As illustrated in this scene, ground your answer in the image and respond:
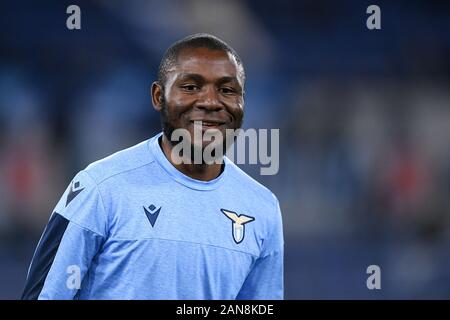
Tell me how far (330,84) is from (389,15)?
0.88 m

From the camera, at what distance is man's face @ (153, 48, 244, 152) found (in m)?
2.35

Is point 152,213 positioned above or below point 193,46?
below

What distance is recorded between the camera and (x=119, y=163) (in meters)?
2.40

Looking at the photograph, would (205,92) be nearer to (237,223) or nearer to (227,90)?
(227,90)

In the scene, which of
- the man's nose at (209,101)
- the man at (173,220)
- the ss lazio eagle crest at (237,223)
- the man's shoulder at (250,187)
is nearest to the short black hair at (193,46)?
the man at (173,220)

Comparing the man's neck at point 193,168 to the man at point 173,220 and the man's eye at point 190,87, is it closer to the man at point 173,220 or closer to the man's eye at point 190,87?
the man at point 173,220

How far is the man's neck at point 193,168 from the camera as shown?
2428 mm

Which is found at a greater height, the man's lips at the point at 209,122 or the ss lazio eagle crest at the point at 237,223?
the man's lips at the point at 209,122

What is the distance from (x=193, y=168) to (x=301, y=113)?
13.3ft

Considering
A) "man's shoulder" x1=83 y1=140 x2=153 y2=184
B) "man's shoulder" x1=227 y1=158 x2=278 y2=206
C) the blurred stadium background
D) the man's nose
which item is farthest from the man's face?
the blurred stadium background

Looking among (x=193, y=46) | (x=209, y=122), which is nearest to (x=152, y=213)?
(x=209, y=122)

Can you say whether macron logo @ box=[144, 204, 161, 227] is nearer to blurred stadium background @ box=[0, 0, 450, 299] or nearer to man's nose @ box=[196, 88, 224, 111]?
man's nose @ box=[196, 88, 224, 111]

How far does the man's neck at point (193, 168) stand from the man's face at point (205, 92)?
0.20ft

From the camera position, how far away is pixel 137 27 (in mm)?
6559
